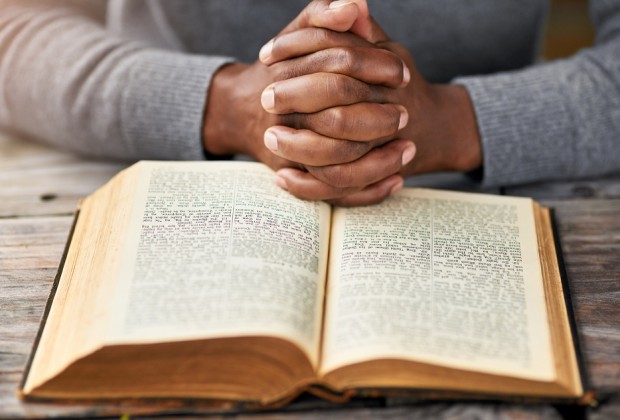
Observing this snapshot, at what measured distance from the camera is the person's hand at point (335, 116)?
31.4 inches

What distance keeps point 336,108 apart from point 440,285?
0.27m

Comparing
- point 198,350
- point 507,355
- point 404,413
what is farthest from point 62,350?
point 507,355

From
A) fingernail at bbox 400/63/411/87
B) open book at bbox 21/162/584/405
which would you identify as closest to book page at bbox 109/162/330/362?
open book at bbox 21/162/584/405

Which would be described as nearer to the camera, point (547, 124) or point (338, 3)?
point (338, 3)

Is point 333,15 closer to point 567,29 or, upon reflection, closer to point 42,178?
point 42,178

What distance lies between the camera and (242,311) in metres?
0.64

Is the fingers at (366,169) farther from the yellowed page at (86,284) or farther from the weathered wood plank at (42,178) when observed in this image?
the weathered wood plank at (42,178)

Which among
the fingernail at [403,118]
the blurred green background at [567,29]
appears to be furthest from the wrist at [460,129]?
the blurred green background at [567,29]

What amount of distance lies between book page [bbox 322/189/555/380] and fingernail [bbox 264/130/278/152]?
130 millimetres

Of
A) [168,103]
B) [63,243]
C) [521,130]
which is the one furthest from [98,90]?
[521,130]

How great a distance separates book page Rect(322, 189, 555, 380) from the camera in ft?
2.11

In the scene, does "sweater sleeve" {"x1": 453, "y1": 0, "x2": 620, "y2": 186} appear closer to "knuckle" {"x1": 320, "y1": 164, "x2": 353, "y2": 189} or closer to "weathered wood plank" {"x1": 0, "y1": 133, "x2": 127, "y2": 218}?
"knuckle" {"x1": 320, "y1": 164, "x2": 353, "y2": 189}

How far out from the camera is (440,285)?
722 millimetres

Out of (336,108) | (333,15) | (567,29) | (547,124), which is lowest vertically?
(567,29)
